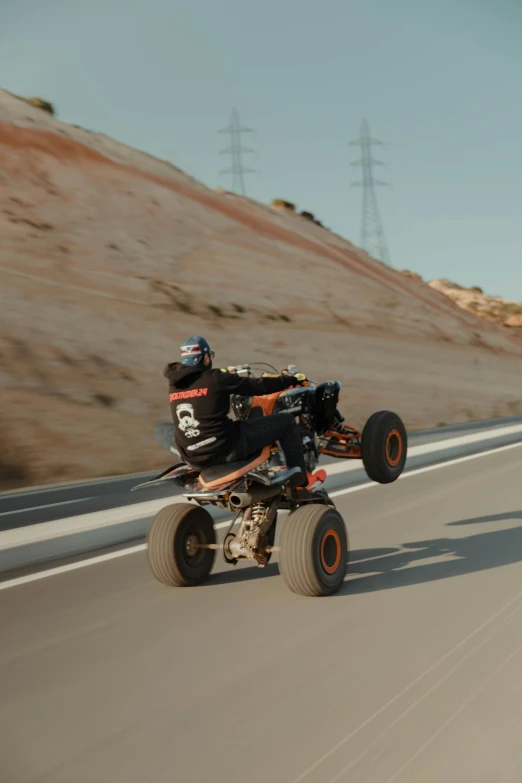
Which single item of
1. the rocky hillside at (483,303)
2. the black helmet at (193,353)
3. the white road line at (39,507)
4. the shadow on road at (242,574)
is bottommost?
the shadow on road at (242,574)

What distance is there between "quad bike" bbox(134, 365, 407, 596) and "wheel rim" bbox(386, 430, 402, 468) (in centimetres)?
24

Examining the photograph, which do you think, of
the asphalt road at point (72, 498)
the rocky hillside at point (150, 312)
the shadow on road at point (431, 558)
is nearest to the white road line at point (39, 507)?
the asphalt road at point (72, 498)

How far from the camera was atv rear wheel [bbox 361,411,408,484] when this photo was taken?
8.00 meters

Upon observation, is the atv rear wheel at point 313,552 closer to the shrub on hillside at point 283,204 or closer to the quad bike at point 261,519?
the quad bike at point 261,519

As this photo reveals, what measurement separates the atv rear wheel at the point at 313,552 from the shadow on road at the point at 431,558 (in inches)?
9.9

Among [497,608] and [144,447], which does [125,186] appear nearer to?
[144,447]

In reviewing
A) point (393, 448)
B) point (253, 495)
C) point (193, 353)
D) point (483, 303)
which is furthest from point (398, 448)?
point (483, 303)

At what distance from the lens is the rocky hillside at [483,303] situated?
9662cm

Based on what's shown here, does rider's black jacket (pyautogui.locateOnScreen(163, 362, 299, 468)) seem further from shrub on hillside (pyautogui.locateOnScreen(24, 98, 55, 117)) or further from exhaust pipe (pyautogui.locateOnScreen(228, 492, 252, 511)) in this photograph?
shrub on hillside (pyautogui.locateOnScreen(24, 98, 55, 117))

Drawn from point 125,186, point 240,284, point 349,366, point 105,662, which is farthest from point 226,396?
point 125,186

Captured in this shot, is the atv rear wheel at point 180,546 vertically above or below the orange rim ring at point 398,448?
below

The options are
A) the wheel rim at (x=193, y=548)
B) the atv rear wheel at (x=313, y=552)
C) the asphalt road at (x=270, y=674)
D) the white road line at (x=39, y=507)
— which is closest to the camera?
the asphalt road at (x=270, y=674)

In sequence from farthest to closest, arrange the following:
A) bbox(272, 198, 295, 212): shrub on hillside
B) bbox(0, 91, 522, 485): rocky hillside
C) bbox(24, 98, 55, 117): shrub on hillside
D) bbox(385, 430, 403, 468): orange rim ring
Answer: bbox(272, 198, 295, 212): shrub on hillside < bbox(24, 98, 55, 117): shrub on hillside < bbox(0, 91, 522, 485): rocky hillside < bbox(385, 430, 403, 468): orange rim ring

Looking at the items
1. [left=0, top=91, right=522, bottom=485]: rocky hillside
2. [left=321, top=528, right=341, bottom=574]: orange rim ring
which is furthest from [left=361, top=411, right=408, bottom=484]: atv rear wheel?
[left=0, top=91, right=522, bottom=485]: rocky hillside
